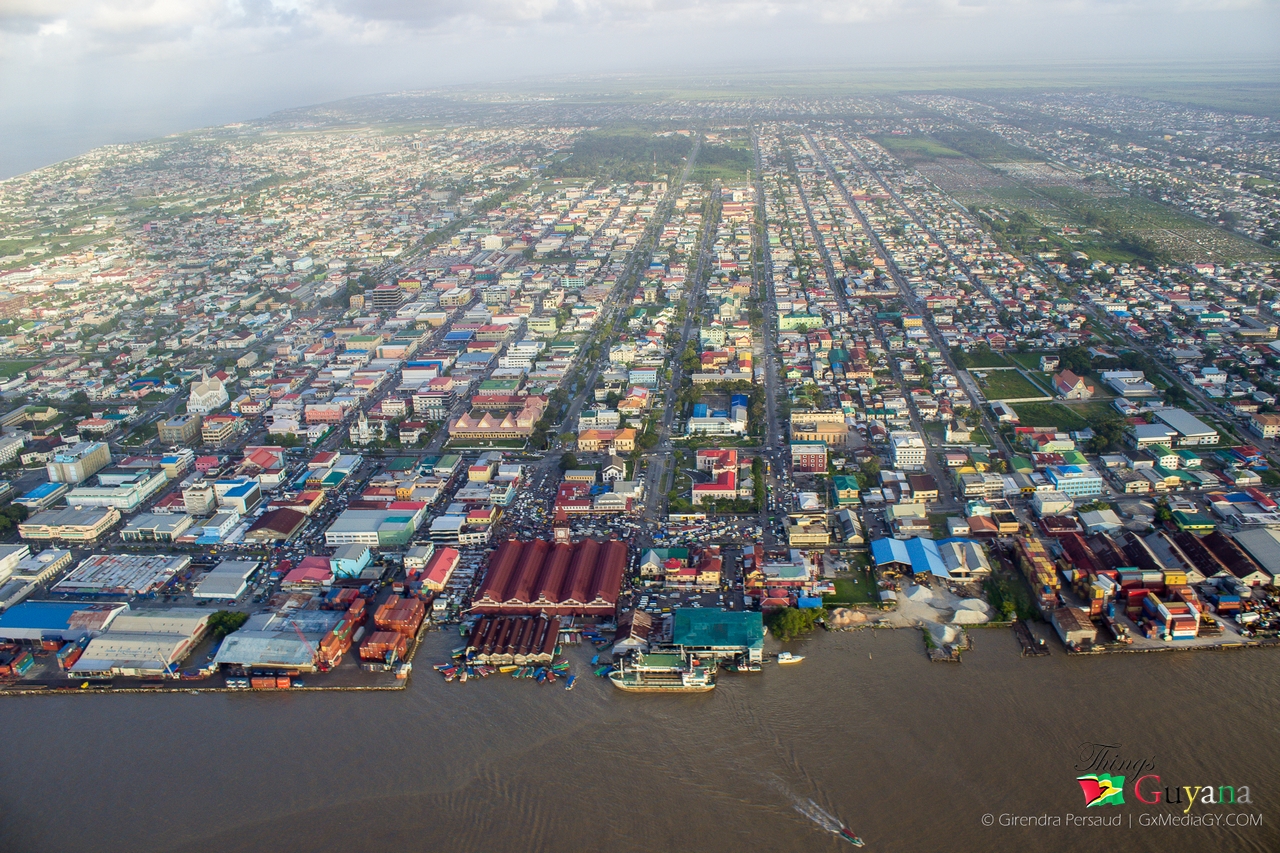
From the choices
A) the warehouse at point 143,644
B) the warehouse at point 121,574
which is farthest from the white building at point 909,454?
the warehouse at point 121,574

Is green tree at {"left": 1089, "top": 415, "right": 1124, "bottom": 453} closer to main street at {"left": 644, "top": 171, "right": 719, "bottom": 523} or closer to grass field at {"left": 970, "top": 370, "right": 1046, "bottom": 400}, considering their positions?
grass field at {"left": 970, "top": 370, "right": 1046, "bottom": 400}

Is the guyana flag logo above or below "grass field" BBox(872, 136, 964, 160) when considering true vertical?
below

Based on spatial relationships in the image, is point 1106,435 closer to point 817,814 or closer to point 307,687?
point 817,814

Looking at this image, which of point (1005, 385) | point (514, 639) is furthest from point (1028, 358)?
point (514, 639)

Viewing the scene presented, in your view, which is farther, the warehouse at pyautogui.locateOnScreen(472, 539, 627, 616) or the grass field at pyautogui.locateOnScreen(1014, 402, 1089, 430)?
the grass field at pyautogui.locateOnScreen(1014, 402, 1089, 430)

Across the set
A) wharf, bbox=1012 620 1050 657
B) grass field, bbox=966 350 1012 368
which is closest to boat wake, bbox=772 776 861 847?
wharf, bbox=1012 620 1050 657

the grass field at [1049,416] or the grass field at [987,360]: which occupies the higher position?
the grass field at [987,360]

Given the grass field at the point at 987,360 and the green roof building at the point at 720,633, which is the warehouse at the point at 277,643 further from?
the grass field at the point at 987,360
